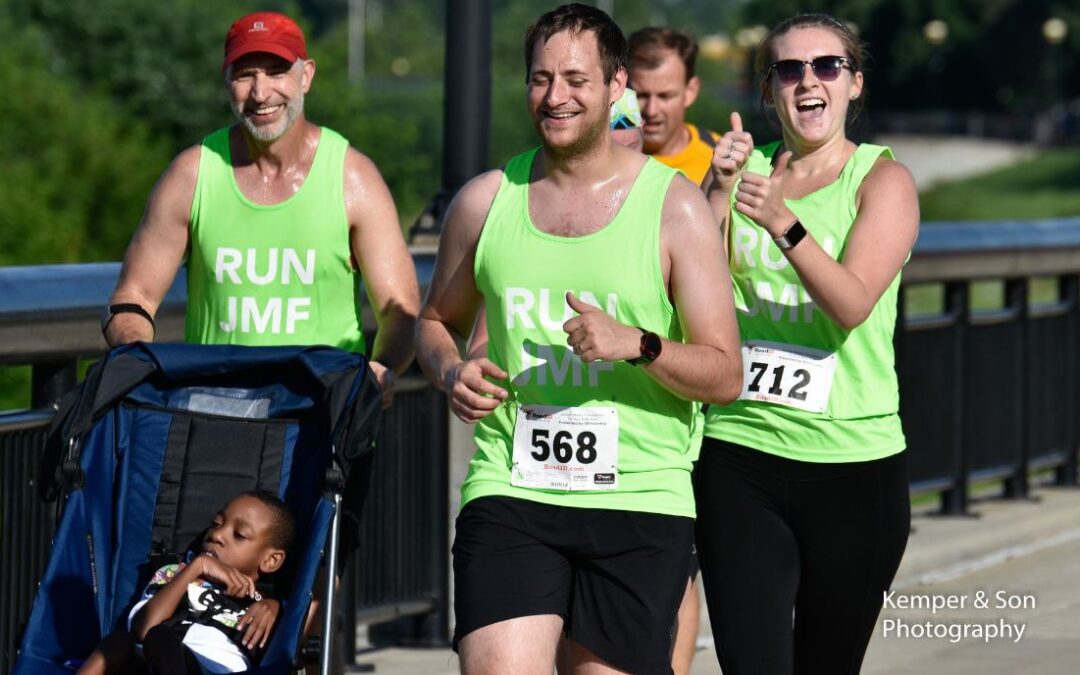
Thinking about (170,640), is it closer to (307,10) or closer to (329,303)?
(329,303)

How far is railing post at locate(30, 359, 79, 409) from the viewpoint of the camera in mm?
5852

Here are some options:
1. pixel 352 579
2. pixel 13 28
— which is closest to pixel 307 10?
pixel 13 28

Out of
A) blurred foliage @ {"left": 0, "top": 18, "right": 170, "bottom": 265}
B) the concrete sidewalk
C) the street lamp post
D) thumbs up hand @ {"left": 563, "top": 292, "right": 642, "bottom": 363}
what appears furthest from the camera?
the street lamp post

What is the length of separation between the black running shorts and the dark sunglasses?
1232 mm

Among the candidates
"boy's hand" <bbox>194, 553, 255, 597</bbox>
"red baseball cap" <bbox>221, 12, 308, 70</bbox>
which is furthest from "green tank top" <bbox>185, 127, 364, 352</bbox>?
"boy's hand" <bbox>194, 553, 255, 597</bbox>

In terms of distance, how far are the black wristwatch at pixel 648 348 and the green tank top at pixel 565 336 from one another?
148 millimetres

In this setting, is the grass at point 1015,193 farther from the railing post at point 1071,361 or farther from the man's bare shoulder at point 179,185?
the man's bare shoulder at point 179,185

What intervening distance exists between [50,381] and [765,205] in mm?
2297

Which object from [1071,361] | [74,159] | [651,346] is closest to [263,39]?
[651,346]

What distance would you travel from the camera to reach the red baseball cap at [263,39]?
17.0 feet

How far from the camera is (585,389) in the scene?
168 inches

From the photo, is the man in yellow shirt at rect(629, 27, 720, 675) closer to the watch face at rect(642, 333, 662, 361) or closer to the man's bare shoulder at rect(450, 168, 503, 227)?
the man's bare shoulder at rect(450, 168, 503, 227)

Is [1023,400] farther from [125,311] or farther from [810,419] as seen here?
[125,311]

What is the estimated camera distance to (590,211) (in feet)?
14.0
